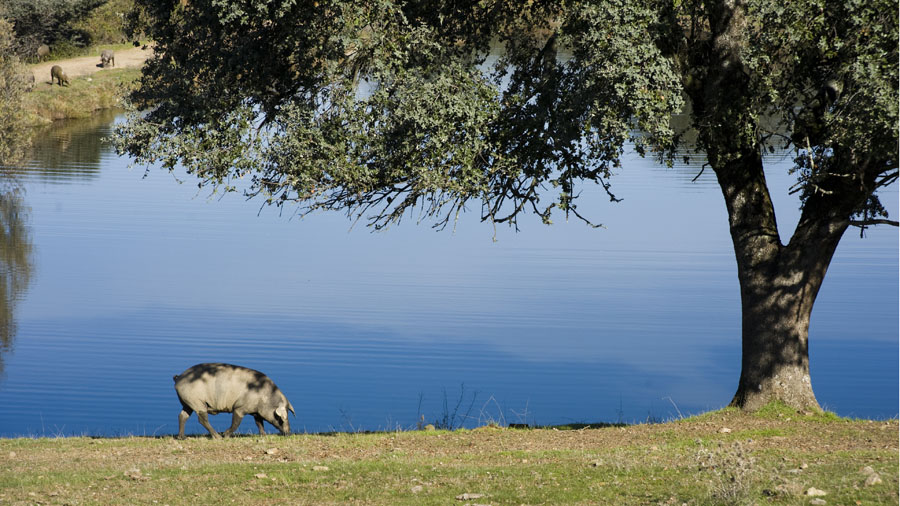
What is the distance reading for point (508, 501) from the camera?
31.4 feet

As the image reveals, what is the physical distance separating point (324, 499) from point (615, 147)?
621 cm

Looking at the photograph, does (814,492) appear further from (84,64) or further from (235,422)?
(84,64)

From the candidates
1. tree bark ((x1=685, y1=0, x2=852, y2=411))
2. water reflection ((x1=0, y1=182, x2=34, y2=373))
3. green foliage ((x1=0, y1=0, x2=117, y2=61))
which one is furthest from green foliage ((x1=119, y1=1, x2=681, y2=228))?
green foliage ((x1=0, y1=0, x2=117, y2=61))

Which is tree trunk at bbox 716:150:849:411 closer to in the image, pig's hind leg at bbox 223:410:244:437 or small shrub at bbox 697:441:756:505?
small shrub at bbox 697:441:756:505

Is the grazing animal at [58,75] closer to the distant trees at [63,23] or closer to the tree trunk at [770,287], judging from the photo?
the distant trees at [63,23]

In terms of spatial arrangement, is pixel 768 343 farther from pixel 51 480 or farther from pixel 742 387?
pixel 51 480

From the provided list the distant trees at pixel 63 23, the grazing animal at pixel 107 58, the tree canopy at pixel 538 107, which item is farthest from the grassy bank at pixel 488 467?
the distant trees at pixel 63 23

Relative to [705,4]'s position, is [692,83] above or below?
below

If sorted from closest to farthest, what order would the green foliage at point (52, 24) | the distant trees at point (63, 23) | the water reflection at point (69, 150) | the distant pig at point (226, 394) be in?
the distant pig at point (226, 394) → the water reflection at point (69, 150) → the green foliage at point (52, 24) → the distant trees at point (63, 23)

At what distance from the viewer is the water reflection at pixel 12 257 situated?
28.4m

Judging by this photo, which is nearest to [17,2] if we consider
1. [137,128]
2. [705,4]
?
[137,128]

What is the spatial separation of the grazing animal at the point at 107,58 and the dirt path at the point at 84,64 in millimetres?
443

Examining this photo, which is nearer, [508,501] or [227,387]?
[508,501]

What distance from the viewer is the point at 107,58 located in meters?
68.4
